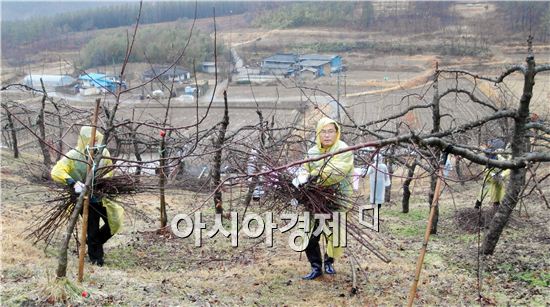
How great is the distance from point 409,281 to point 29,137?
2462 centimetres

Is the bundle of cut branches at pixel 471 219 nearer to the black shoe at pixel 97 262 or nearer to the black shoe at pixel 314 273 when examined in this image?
the black shoe at pixel 314 273

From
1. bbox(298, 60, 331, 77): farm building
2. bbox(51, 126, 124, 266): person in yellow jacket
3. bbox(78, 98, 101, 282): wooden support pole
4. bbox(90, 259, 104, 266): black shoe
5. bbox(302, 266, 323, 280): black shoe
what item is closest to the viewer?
bbox(78, 98, 101, 282): wooden support pole

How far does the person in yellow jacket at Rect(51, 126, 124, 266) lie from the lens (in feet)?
17.8

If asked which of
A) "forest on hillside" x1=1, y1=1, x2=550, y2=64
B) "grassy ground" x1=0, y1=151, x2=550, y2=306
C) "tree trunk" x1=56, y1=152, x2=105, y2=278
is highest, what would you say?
"forest on hillside" x1=1, y1=1, x2=550, y2=64

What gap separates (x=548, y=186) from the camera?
13.1m

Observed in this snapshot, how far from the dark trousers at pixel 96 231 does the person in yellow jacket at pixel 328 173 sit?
88.1 inches

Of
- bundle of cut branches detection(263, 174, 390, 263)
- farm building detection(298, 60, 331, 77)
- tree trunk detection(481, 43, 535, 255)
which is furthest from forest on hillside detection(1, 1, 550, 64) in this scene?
bundle of cut branches detection(263, 174, 390, 263)

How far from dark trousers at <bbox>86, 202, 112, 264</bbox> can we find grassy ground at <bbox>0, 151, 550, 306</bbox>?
0.63 feet

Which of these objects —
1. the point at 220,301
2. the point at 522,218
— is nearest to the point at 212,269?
the point at 220,301

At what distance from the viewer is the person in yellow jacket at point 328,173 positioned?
16.6 ft

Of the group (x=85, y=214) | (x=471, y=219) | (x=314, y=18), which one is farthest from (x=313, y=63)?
(x=85, y=214)

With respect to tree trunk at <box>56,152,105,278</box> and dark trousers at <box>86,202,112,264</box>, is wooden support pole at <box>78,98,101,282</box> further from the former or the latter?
dark trousers at <box>86,202,112,264</box>

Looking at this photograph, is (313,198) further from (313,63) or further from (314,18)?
(314,18)

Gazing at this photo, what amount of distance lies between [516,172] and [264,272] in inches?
118
